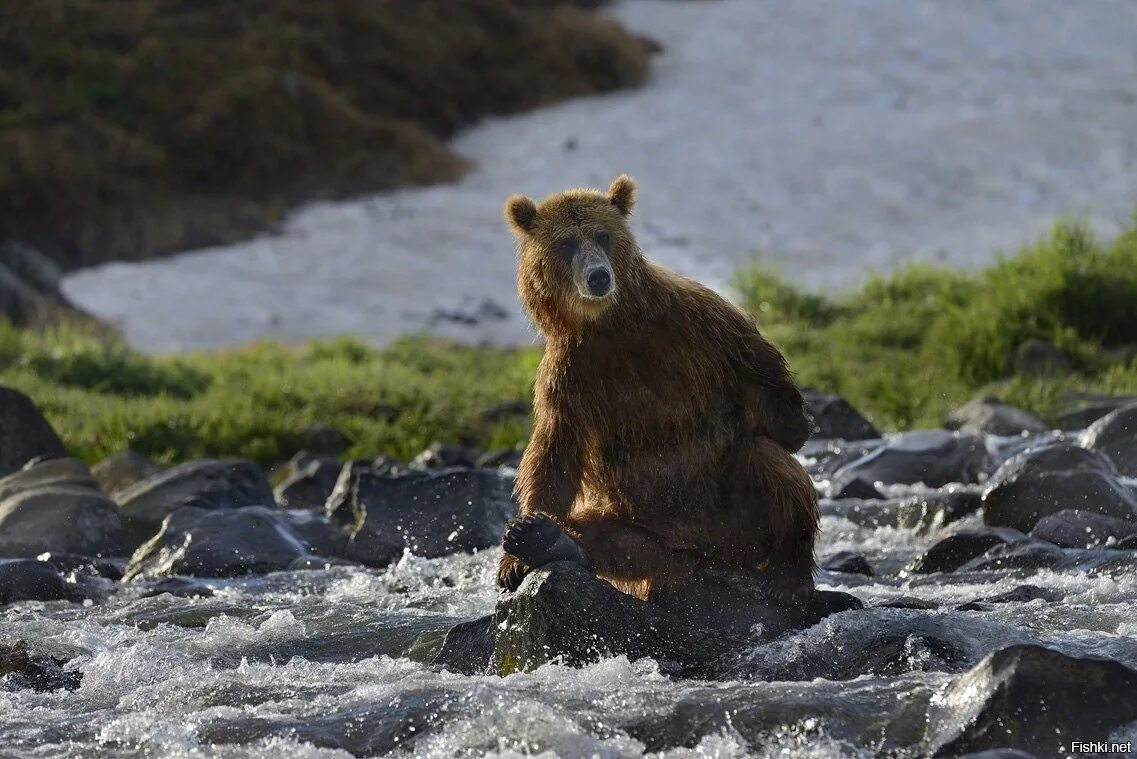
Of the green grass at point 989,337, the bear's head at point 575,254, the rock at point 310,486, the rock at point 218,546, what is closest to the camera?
the bear's head at point 575,254

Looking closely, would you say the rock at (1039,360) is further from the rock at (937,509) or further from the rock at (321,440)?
the rock at (321,440)

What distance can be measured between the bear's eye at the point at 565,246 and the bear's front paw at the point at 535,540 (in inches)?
39.8

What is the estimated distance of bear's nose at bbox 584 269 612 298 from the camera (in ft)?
16.9

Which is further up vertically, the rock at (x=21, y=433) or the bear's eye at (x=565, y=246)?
the bear's eye at (x=565, y=246)

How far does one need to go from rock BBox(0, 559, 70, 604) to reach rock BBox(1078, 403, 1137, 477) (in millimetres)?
5210

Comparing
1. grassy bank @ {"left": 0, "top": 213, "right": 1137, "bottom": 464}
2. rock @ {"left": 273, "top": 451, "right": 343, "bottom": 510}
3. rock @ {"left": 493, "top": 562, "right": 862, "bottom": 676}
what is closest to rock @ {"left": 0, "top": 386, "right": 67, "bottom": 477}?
grassy bank @ {"left": 0, "top": 213, "right": 1137, "bottom": 464}

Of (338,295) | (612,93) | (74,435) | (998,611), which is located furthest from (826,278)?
(998,611)

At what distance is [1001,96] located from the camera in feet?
80.2

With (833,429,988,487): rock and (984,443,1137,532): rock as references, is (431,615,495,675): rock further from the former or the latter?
(833,429,988,487): rock

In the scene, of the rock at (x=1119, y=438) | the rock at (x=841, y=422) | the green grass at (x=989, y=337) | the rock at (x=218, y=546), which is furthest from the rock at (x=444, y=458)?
the rock at (x=1119, y=438)

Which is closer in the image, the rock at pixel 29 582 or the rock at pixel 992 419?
the rock at pixel 29 582

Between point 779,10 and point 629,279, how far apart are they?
2381 centimetres

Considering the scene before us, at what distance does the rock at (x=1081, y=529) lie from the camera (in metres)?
6.67

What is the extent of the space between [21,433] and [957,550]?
18.8ft
